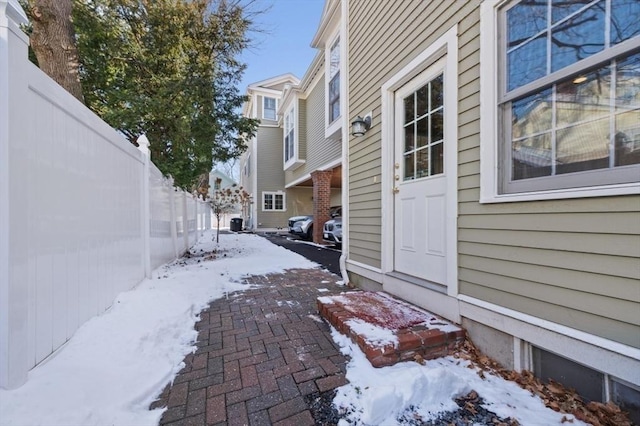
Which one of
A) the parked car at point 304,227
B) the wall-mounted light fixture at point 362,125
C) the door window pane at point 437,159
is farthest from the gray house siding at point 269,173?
the door window pane at point 437,159

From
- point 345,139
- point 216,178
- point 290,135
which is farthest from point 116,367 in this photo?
point 290,135

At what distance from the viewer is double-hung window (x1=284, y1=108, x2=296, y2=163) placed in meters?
11.3

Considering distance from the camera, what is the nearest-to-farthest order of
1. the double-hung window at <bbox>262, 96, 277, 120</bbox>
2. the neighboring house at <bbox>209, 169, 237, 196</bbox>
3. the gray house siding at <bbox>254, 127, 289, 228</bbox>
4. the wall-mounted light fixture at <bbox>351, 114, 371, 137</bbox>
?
the wall-mounted light fixture at <bbox>351, 114, 371, 137</bbox> < the neighboring house at <bbox>209, 169, 237, 196</bbox> < the gray house siding at <bbox>254, 127, 289, 228</bbox> < the double-hung window at <bbox>262, 96, 277, 120</bbox>

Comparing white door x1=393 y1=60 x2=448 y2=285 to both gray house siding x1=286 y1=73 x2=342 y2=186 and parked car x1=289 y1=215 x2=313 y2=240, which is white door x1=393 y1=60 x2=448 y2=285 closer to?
gray house siding x1=286 y1=73 x2=342 y2=186

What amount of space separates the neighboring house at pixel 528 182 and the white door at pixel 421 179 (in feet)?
0.05

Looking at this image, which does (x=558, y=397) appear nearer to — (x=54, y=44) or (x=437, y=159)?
(x=437, y=159)

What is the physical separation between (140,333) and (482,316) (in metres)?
2.48

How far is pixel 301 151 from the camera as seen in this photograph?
10703mm

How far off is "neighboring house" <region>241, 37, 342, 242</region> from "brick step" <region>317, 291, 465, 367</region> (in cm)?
473

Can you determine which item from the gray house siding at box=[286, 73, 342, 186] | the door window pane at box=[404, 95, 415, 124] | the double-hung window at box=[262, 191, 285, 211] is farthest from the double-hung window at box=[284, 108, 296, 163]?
the door window pane at box=[404, 95, 415, 124]

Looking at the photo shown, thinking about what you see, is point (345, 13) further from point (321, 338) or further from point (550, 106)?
point (321, 338)

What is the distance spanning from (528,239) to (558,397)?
2.85 feet

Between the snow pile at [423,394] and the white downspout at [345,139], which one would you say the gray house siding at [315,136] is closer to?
the white downspout at [345,139]

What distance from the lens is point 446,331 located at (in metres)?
2.04
